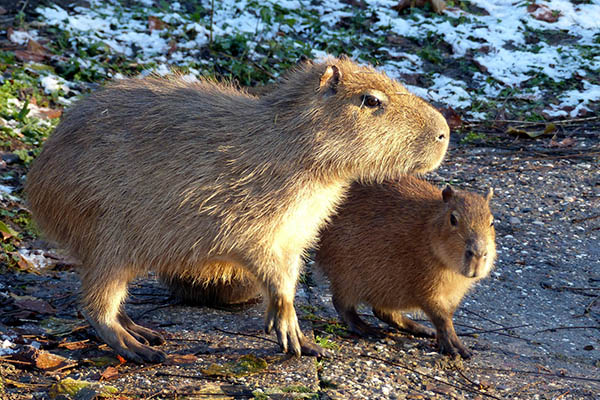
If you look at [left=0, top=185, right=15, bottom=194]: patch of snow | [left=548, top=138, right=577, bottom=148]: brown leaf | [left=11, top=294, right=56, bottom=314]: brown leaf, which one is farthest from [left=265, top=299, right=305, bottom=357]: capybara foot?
[left=548, top=138, right=577, bottom=148]: brown leaf

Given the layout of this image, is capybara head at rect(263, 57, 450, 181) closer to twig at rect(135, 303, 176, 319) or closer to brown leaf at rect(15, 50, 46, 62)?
twig at rect(135, 303, 176, 319)

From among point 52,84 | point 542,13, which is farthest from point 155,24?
point 542,13

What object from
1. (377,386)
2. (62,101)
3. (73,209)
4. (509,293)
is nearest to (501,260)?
(509,293)

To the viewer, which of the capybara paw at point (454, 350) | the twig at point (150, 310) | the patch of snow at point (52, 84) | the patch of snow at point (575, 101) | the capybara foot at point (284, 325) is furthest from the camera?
the patch of snow at point (575, 101)

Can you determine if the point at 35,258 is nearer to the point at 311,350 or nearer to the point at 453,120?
the point at 311,350

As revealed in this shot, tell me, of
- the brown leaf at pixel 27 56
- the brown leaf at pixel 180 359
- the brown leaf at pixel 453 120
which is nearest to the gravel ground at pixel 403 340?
the brown leaf at pixel 180 359

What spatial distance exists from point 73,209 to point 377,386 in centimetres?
162

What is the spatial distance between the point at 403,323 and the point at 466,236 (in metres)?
0.64

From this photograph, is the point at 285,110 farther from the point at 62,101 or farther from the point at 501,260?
the point at 62,101

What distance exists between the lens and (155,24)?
8055 mm

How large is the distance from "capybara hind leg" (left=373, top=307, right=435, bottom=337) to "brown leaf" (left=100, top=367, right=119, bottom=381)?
1485mm

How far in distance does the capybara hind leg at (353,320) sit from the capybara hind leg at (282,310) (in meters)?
0.55

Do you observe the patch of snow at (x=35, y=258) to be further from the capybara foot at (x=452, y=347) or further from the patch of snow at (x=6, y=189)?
the capybara foot at (x=452, y=347)

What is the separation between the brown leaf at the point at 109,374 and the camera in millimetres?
3293
